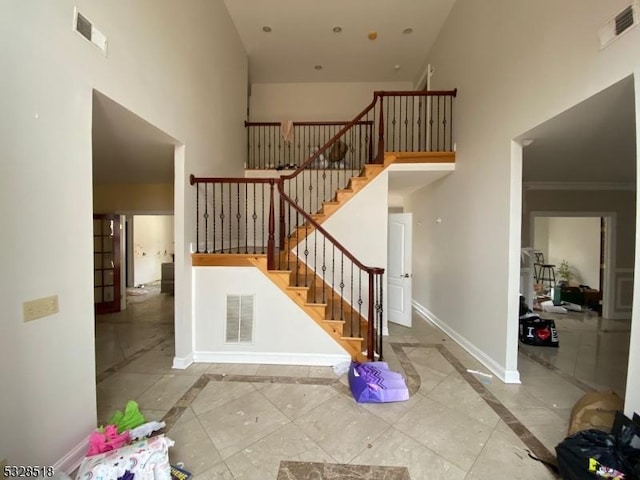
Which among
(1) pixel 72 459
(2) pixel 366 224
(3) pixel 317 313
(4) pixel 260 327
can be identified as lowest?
(1) pixel 72 459

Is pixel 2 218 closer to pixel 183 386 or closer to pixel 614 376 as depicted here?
pixel 183 386

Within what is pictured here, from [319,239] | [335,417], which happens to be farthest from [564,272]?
[335,417]

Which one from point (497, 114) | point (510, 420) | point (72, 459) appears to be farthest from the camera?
point (497, 114)

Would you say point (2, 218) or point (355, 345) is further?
point (355, 345)

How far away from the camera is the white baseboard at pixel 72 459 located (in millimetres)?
1562

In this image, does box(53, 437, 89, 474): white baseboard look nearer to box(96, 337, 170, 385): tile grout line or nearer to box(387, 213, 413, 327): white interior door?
box(96, 337, 170, 385): tile grout line

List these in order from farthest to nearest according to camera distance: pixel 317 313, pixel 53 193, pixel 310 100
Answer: pixel 310 100
pixel 317 313
pixel 53 193

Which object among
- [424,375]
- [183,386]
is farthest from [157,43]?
[424,375]

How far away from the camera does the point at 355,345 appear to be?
120 inches

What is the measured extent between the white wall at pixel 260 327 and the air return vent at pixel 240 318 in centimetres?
5

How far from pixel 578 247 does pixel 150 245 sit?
41.5ft

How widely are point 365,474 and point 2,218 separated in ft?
8.10

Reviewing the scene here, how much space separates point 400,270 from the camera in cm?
452

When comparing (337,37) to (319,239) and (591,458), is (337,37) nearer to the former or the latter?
(319,239)
